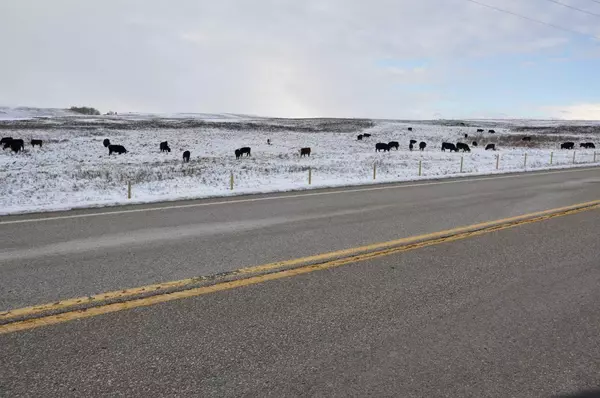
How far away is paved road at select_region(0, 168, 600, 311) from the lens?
16.7 feet

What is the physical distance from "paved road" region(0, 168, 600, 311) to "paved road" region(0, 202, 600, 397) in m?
1.09

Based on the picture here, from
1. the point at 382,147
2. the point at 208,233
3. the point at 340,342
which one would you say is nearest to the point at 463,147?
the point at 382,147

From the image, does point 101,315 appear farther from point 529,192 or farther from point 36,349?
point 529,192

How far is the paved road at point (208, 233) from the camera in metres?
5.08

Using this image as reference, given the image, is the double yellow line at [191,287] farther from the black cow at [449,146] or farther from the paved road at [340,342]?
the black cow at [449,146]

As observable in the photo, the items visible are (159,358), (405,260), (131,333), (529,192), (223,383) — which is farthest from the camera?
(529,192)

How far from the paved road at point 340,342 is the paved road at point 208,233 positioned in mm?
1088

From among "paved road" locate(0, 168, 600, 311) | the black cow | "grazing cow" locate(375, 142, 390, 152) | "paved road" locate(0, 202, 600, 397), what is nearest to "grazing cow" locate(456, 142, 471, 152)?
the black cow

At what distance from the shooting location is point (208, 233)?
737 cm

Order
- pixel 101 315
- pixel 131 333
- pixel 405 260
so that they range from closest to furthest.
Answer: pixel 131 333 < pixel 101 315 < pixel 405 260

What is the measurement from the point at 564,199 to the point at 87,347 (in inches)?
470

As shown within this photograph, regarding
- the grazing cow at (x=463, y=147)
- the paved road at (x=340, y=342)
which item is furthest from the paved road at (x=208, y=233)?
the grazing cow at (x=463, y=147)

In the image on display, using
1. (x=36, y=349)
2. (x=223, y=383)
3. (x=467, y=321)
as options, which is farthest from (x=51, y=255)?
(x=467, y=321)

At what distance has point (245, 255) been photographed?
6.00 metres
